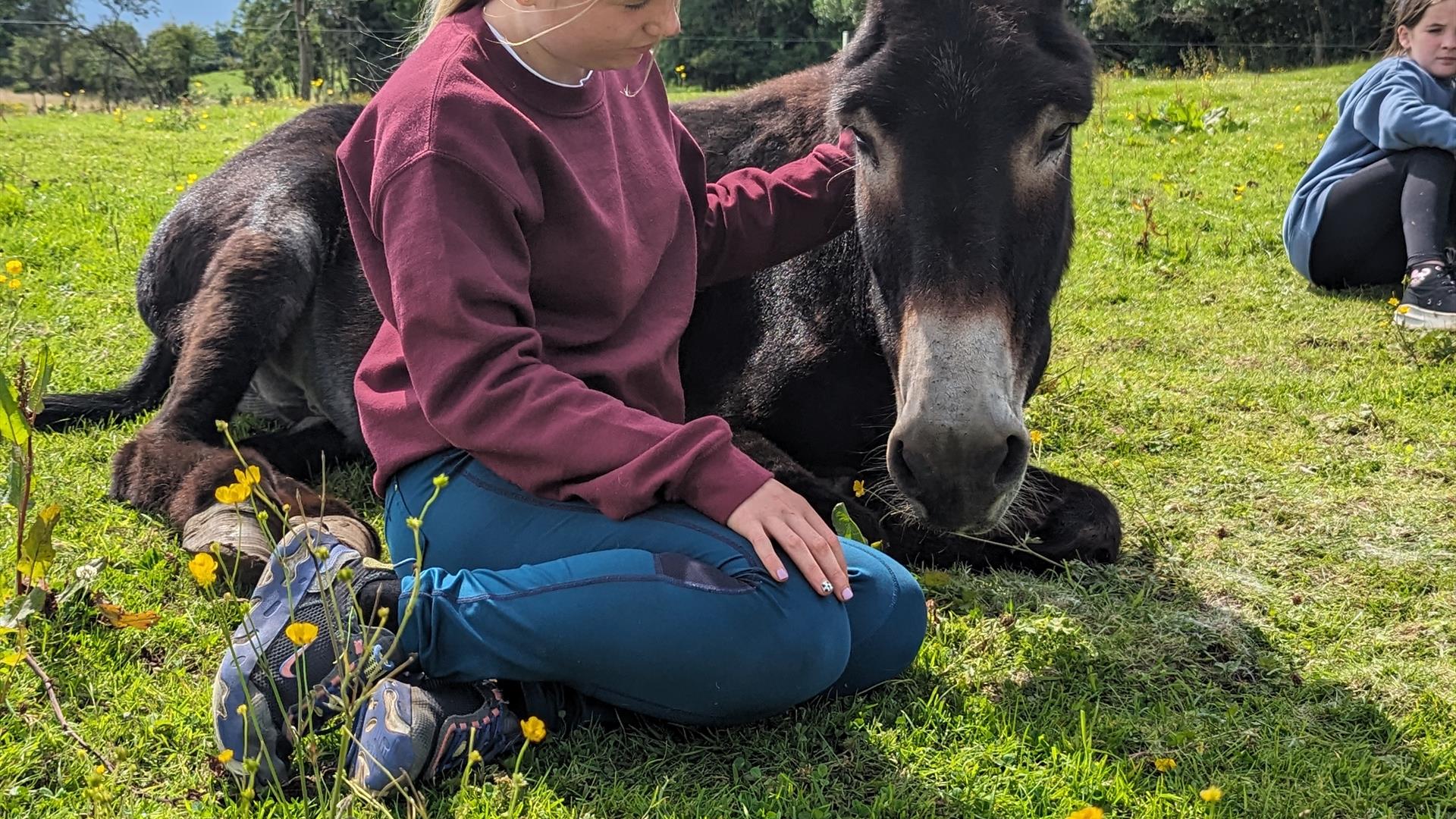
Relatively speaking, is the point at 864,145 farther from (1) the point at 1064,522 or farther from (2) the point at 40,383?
(2) the point at 40,383

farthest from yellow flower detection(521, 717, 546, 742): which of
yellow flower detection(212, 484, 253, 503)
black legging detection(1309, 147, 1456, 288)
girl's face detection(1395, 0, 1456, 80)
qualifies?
girl's face detection(1395, 0, 1456, 80)

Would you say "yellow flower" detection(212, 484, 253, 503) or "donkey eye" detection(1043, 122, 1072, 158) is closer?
"yellow flower" detection(212, 484, 253, 503)

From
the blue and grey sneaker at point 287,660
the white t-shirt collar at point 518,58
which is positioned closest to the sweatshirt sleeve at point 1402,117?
the white t-shirt collar at point 518,58

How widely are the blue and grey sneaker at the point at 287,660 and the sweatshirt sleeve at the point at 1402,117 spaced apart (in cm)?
538

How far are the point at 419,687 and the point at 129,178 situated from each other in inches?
303

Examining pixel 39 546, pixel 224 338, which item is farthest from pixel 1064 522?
pixel 224 338

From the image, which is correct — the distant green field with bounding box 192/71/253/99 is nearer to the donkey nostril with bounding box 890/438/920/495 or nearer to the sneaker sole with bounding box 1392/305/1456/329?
the sneaker sole with bounding box 1392/305/1456/329

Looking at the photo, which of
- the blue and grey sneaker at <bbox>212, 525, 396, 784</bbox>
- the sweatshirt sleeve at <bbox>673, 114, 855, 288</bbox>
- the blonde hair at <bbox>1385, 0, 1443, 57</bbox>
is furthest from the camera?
the blonde hair at <bbox>1385, 0, 1443, 57</bbox>

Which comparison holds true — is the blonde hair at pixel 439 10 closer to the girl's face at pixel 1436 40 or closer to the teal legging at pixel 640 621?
the teal legging at pixel 640 621

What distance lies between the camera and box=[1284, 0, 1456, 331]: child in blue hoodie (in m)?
5.17

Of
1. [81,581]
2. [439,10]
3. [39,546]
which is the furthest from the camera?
[81,581]

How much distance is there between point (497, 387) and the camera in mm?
1966

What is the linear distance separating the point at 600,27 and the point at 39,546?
60.7 inches

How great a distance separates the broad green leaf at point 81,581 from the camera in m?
2.52
